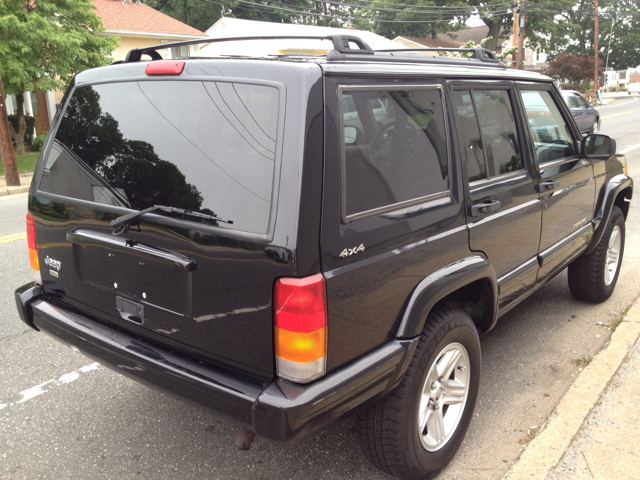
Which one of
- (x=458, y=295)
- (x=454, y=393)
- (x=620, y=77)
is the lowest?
(x=454, y=393)

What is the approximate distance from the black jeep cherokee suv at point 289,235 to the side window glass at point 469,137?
1cm

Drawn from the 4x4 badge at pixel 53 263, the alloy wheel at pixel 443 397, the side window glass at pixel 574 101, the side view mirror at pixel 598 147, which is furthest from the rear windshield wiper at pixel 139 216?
the side window glass at pixel 574 101

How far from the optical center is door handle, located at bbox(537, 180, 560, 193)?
3459mm

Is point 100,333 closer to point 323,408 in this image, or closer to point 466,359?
point 323,408

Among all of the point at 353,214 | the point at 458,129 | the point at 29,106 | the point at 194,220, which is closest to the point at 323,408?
the point at 353,214

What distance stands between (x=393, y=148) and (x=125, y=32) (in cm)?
2533

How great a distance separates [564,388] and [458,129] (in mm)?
1865

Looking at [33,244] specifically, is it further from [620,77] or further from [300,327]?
[620,77]

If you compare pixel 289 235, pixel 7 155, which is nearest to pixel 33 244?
pixel 289 235

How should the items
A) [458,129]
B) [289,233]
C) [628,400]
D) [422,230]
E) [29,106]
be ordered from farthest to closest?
[29,106]
[628,400]
[458,129]
[422,230]
[289,233]

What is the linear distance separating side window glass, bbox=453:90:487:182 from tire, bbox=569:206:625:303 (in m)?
2.08

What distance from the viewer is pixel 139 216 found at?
2355mm

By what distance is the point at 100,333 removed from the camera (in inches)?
103

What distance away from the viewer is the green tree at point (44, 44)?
14.6 m
